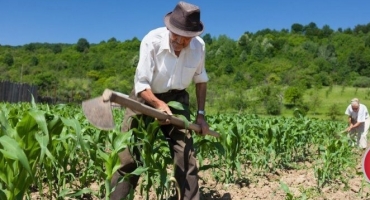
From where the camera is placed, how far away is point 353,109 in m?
9.97

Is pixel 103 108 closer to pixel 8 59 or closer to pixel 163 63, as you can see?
pixel 163 63

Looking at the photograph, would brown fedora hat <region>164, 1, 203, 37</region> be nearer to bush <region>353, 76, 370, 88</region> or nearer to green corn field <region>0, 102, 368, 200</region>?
green corn field <region>0, 102, 368, 200</region>

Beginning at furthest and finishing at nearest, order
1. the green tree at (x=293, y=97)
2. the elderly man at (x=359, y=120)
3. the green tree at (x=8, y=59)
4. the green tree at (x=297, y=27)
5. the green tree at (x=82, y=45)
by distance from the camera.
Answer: the green tree at (x=297, y=27)
the green tree at (x=82, y=45)
the green tree at (x=8, y=59)
the green tree at (x=293, y=97)
the elderly man at (x=359, y=120)

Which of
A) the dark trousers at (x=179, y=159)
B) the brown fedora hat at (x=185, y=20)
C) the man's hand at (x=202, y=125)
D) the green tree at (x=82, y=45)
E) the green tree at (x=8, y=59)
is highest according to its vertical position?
the green tree at (x=82, y=45)

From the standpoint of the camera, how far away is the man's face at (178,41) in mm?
3138

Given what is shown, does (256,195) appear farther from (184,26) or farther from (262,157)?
(184,26)

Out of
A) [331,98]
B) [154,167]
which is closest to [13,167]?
[154,167]

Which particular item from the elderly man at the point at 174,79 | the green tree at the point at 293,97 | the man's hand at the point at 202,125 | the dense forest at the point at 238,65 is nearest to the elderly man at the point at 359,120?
the man's hand at the point at 202,125

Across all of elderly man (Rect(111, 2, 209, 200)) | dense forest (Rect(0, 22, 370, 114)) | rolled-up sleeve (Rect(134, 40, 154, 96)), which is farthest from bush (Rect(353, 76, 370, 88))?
rolled-up sleeve (Rect(134, 40, 154, 96))

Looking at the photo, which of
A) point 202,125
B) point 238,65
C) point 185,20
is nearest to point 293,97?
point 238,65

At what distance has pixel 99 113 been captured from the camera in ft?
8.86

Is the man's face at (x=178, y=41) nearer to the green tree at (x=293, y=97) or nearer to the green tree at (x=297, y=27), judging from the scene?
the green tree at (x=293, y=97)

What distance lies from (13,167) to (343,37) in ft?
255

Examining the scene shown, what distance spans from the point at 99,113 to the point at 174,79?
77 centimetres
